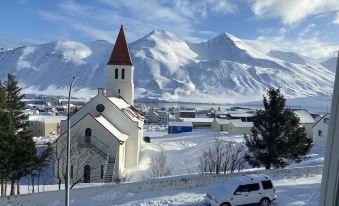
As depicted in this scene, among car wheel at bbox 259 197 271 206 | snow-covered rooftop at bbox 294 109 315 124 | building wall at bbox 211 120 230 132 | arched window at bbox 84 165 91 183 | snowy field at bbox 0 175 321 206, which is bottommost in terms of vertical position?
arched window at bbox 84 165 91 183

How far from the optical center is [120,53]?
169ft

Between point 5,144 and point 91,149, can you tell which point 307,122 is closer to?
point 91,149

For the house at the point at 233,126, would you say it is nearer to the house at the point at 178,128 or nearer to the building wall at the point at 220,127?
the building wall at the point at 220,127

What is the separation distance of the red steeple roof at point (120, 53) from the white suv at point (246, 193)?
37116 mm

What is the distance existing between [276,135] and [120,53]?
29.9m

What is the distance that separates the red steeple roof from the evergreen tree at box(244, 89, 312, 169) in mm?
28255

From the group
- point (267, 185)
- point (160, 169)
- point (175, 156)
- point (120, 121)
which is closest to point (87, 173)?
point (160, 169)

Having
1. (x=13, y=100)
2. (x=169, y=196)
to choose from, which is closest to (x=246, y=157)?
(x=169, y=196)

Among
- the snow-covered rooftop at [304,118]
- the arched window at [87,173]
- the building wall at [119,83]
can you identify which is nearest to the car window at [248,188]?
the arched window at [87,173]

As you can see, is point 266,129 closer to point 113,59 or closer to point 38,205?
point 38,205

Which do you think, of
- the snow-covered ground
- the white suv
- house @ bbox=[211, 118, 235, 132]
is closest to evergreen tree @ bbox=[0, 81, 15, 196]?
the snow-covered ground

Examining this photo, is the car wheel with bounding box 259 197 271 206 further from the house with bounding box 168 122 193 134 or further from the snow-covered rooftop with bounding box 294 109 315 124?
the house with bounding box 168 122 193 134

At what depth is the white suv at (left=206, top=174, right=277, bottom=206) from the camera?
16.0m

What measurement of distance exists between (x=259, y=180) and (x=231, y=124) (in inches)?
2269
